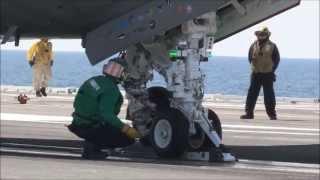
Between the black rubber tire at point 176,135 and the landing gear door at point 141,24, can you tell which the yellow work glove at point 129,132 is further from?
the landing gear door at point 141,24

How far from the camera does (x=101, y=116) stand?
12.6 m

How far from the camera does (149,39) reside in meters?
12.7

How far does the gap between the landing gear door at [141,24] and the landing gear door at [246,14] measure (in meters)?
0.92

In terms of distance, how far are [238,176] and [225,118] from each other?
33.2 ft

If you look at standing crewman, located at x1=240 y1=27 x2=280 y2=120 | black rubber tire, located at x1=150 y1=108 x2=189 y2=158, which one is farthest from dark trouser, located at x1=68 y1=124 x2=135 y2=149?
standing crewman, located at x1=240 y1=27 x2=280 y2=120

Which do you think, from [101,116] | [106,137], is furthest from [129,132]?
[101,116]

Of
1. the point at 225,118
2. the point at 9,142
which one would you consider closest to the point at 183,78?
the point at 9,142

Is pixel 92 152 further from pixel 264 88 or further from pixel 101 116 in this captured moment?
pixel 264 88

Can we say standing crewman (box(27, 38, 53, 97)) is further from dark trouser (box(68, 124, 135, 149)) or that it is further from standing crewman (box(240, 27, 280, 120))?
dark trouser (box(68, 124, 135, 149))

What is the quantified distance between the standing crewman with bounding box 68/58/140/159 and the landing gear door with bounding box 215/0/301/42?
1664 millimetres

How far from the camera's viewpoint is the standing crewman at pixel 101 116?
1250 centimetres

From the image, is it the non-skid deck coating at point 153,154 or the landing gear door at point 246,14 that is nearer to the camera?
the non-skid deck coating at point 153,154

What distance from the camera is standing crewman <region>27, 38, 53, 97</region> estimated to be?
2748 centimetres

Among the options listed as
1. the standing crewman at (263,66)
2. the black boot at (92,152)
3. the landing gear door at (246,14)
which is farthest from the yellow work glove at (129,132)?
the standing crewman at (263,66)
